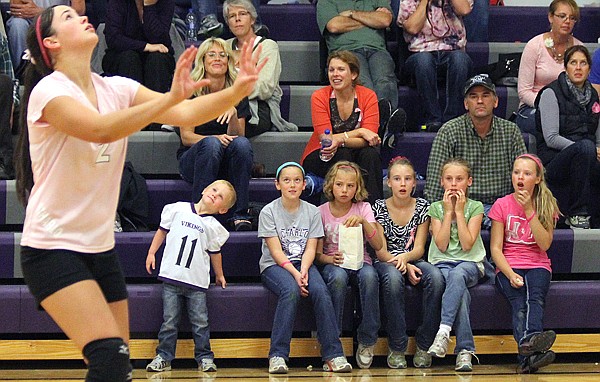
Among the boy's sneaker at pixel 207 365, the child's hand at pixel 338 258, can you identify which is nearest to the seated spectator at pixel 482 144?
the child's hand at pixel 338 258

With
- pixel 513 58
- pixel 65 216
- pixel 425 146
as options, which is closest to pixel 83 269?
pixel 65 216

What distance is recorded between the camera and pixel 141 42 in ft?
21.6

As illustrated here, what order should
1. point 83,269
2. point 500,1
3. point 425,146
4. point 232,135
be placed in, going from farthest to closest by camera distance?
point 500,1 → point 425,146 → point 232,135 → point 83,269

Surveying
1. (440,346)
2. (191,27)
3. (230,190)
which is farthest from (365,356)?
(191,27)

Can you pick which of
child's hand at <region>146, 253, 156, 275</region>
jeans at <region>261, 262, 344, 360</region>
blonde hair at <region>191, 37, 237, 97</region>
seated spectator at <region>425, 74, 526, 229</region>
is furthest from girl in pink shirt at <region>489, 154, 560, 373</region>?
child's hand at <region>146, 253, 156, 275</region>

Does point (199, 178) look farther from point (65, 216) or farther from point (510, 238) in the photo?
point (65, 216)

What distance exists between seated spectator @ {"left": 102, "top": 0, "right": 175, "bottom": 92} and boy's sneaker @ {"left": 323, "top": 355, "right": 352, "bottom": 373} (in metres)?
2.15

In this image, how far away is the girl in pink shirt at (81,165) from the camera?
2.84m

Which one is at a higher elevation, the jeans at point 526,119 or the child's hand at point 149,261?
the jeans at point 526,119

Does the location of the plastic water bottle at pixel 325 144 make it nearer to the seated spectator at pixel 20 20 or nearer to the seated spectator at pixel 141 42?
the seated spectator at pixel 141 42

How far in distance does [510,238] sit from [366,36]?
1852 mm

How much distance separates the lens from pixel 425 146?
6.63 meters

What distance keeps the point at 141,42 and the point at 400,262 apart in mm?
2235

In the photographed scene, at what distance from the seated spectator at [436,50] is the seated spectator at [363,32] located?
0.15 metres
